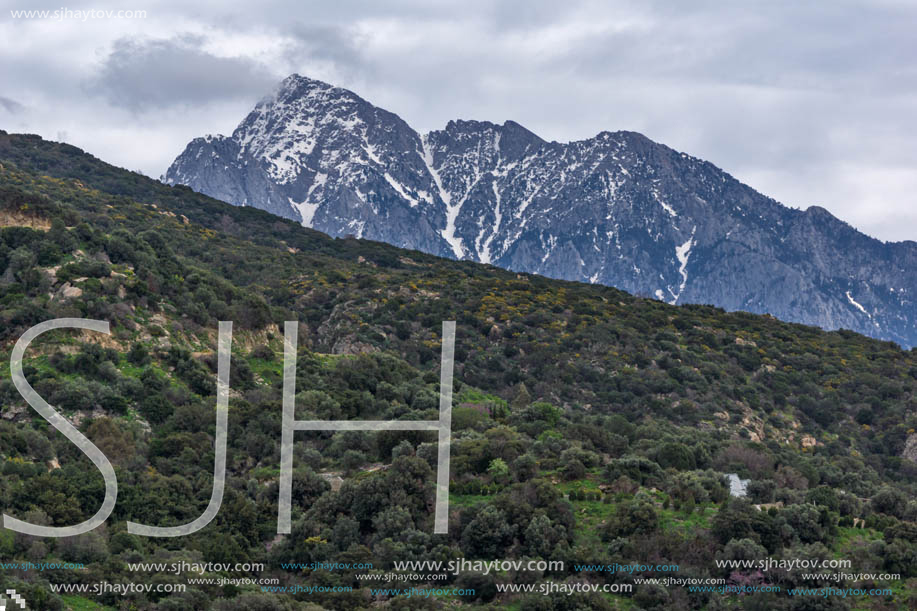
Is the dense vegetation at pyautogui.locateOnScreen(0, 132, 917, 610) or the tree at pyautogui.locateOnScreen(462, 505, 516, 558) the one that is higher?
the dense vegetation at pyautogui.locateOnScreen(0, 132, 917, 610)

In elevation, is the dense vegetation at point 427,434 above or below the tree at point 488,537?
above

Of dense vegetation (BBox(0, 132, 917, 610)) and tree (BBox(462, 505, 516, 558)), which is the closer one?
dense vegetation (BBox(0, 132, 917, 610))

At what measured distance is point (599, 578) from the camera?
24.9 metres

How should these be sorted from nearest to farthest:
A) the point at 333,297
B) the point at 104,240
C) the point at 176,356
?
the point at 176,356 < the point at 104,240 < the point at 333,297

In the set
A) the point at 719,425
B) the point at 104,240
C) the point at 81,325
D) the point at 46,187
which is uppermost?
the point at 46,187

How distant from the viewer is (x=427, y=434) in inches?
1422

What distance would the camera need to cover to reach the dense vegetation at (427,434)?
84.5 ft

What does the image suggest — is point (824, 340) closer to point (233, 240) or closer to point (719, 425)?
point (719, 425)

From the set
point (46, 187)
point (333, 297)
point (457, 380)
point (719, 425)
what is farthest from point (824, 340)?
point (46, 187)

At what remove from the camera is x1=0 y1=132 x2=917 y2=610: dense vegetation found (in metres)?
25.8

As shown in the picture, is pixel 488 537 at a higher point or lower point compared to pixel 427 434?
lower

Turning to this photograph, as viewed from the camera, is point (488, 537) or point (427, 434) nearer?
point (488, 537)

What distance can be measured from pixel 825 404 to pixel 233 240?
164 feet

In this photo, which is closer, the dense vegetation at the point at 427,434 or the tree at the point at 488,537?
the dense vegetation at the point at 427,434
